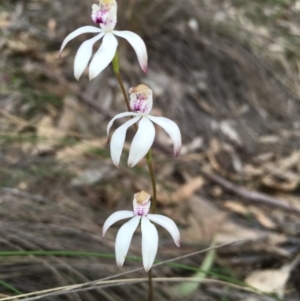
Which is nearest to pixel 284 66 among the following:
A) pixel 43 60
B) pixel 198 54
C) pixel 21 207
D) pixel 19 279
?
pixel 198 54

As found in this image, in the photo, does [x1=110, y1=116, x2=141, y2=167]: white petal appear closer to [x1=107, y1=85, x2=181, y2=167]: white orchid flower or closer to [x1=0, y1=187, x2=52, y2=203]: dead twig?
[x1=107, y1=85, x2=181, y2=167]: white orchid flower

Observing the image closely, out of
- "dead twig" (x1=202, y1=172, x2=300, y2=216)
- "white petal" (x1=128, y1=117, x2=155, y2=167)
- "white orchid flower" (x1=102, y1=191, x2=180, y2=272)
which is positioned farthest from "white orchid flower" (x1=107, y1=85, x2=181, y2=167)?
"dead twig" (x1=202, y1=172, x2=300, y2=216)

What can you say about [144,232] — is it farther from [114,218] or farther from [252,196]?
[252,196]

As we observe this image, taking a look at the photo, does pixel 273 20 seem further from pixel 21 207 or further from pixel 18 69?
pixel 21 207

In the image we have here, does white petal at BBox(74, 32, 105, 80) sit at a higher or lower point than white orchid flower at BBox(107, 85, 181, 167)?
higher

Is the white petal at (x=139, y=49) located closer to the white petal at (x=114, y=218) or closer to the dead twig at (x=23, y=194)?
the white petal at (x=114, y=218)

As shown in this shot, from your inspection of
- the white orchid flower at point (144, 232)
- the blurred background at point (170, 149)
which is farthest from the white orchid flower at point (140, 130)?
the blurred background at point (170, 149)

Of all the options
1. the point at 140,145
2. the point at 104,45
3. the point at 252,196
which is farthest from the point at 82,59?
the point at 252,196
